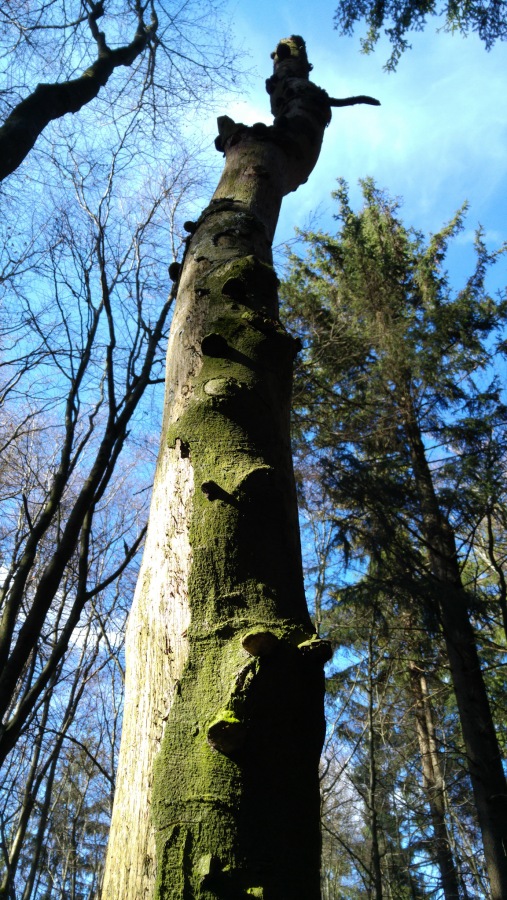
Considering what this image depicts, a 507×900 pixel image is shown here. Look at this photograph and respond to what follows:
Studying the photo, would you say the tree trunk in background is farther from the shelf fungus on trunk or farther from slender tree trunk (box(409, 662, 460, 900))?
slender tree trunk (box(409, 662, 460, 900))

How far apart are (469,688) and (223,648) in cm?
578

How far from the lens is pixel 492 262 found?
8.35 m

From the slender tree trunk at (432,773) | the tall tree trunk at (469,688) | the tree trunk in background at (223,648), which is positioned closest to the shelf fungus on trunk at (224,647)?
the tree trunk in background at (223,648)

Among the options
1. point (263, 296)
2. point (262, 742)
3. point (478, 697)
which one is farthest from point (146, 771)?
point (478, 697)

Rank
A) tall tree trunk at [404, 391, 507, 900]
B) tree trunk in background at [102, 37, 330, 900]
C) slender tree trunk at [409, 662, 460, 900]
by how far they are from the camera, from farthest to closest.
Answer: slender tree trunk at [409, 662, 460, 900] → tall tree trunk at [404, 391, 507, 900] → tree trunk in background at [102, 37, 330, 900]

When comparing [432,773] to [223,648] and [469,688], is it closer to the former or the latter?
[469,688]

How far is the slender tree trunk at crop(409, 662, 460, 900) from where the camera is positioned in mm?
8148

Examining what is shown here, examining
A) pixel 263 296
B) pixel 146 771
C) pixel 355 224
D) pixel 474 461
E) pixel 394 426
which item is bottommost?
pixel 146 771

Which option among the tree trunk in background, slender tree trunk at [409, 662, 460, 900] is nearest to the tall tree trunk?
slender tree trunk at [409, 662, 460, 900]

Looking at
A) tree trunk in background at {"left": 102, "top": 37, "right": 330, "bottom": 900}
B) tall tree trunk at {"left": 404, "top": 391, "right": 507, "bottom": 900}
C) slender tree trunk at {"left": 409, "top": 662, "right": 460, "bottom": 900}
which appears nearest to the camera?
tree trunk in background at {"left": 102, "top": 37, "right": 330, "bottom": 900}

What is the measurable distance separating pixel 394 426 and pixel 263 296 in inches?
256

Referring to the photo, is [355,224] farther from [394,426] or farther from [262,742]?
[262,742]

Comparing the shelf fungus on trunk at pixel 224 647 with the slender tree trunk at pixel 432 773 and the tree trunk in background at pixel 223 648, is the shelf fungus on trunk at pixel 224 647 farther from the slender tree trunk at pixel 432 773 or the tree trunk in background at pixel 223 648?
the slender tree trunk at pixel 432 773

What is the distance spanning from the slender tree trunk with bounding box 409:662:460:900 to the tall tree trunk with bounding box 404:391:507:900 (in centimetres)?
237
